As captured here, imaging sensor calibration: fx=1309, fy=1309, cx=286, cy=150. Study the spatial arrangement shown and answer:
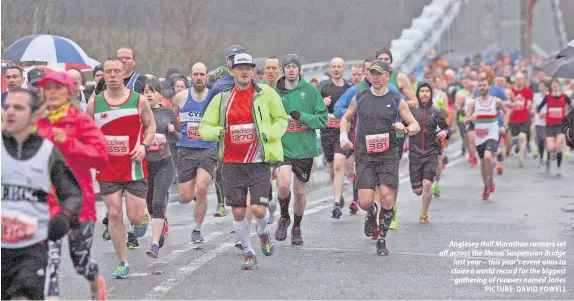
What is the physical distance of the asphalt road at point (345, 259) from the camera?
8734 mm

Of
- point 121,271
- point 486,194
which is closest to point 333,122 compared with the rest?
point 486,194

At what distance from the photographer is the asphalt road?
8.73 metres

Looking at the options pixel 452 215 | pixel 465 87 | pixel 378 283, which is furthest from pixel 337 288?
pixel 465 87

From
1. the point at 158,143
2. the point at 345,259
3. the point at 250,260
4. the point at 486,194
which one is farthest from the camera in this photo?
the point at 486,194

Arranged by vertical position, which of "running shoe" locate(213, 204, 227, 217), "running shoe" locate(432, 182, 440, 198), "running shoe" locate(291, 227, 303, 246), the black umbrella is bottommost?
Answer: "running shoe" locate(432, 182, 440, 198)

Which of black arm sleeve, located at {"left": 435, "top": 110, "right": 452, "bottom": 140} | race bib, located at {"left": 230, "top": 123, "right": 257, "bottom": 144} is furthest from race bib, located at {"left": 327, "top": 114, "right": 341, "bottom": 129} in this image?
race bib, located at {"left": 230, "top": 123, "right": 257, "bottom": 144}

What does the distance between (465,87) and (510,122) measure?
2.54 metres

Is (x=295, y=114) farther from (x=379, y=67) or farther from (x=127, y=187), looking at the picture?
(x=127, y=187)

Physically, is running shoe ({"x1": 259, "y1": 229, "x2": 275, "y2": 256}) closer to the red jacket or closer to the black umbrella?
the red jacket

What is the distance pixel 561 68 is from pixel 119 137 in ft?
17.4

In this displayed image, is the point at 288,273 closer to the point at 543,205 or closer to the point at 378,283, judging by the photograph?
the point at 378,283

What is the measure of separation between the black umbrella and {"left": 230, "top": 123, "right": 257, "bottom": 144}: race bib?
162 inches

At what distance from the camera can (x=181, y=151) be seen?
12.1m

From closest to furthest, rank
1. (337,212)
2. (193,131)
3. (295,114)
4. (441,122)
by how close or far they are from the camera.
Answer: (295,114), (193,131), (337,212), (441,122)
